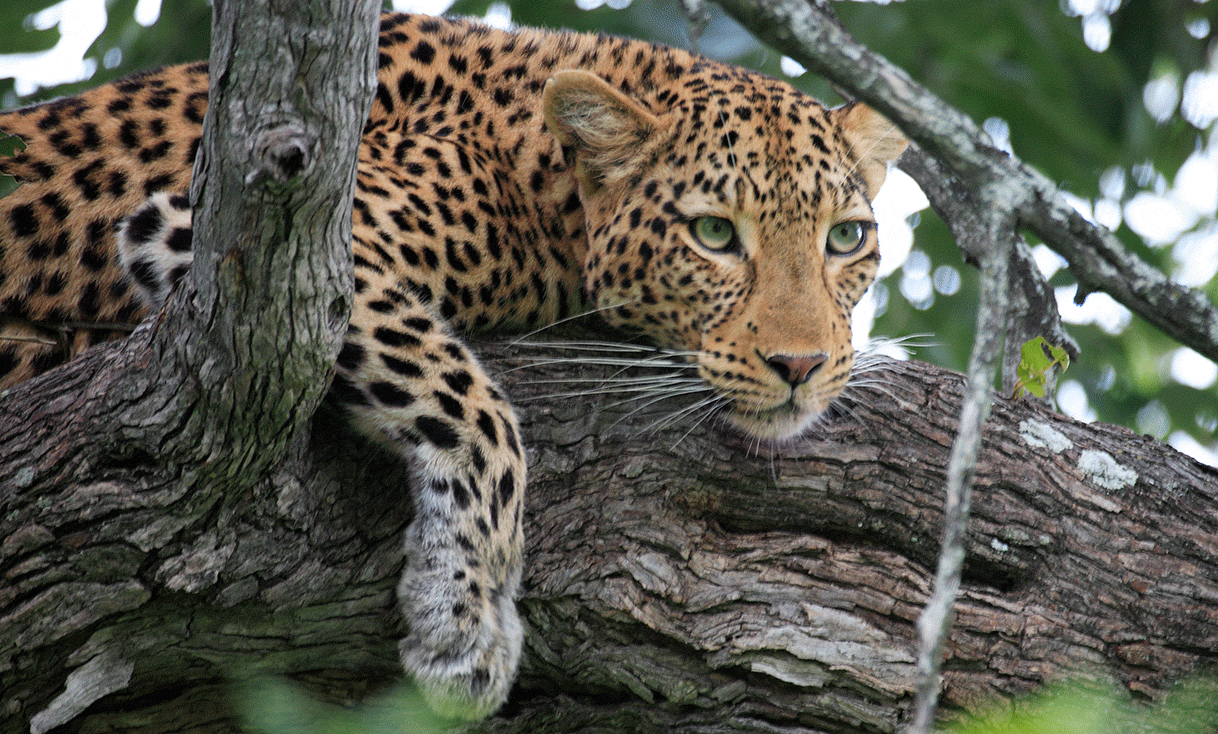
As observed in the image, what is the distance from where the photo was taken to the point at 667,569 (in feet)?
13.6

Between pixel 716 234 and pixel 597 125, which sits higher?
pixel 597 125

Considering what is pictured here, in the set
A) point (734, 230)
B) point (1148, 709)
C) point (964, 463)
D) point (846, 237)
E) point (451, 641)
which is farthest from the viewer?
point (846, 237)

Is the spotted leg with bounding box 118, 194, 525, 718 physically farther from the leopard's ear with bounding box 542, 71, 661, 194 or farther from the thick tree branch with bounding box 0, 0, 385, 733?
the leopard's ear with bounding box 542, 71, 661, 194

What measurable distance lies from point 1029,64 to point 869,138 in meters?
2.72

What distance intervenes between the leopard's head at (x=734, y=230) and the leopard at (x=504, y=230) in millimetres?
10

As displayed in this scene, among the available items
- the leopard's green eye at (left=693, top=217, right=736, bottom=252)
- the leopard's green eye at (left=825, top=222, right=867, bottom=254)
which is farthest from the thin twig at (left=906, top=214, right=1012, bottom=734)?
A: the leopard's green eye at (left=825, top=222, right=867, bottom=254)

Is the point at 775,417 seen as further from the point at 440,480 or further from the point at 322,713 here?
the point at 322,713

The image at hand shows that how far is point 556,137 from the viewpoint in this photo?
4992 mm

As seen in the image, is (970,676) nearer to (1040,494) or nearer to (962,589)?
(962,589)

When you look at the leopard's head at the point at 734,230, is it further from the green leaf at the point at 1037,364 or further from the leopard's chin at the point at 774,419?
the green leaf at the point at 1037,364

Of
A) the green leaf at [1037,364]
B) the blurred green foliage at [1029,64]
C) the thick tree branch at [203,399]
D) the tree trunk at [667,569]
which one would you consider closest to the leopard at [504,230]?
the tree trunk at [667,569]

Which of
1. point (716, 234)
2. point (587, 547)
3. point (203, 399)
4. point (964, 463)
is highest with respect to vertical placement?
point (716, 234)

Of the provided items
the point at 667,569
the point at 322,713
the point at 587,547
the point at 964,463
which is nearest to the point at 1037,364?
the point at 667,569

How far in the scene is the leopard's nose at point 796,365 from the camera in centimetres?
437
